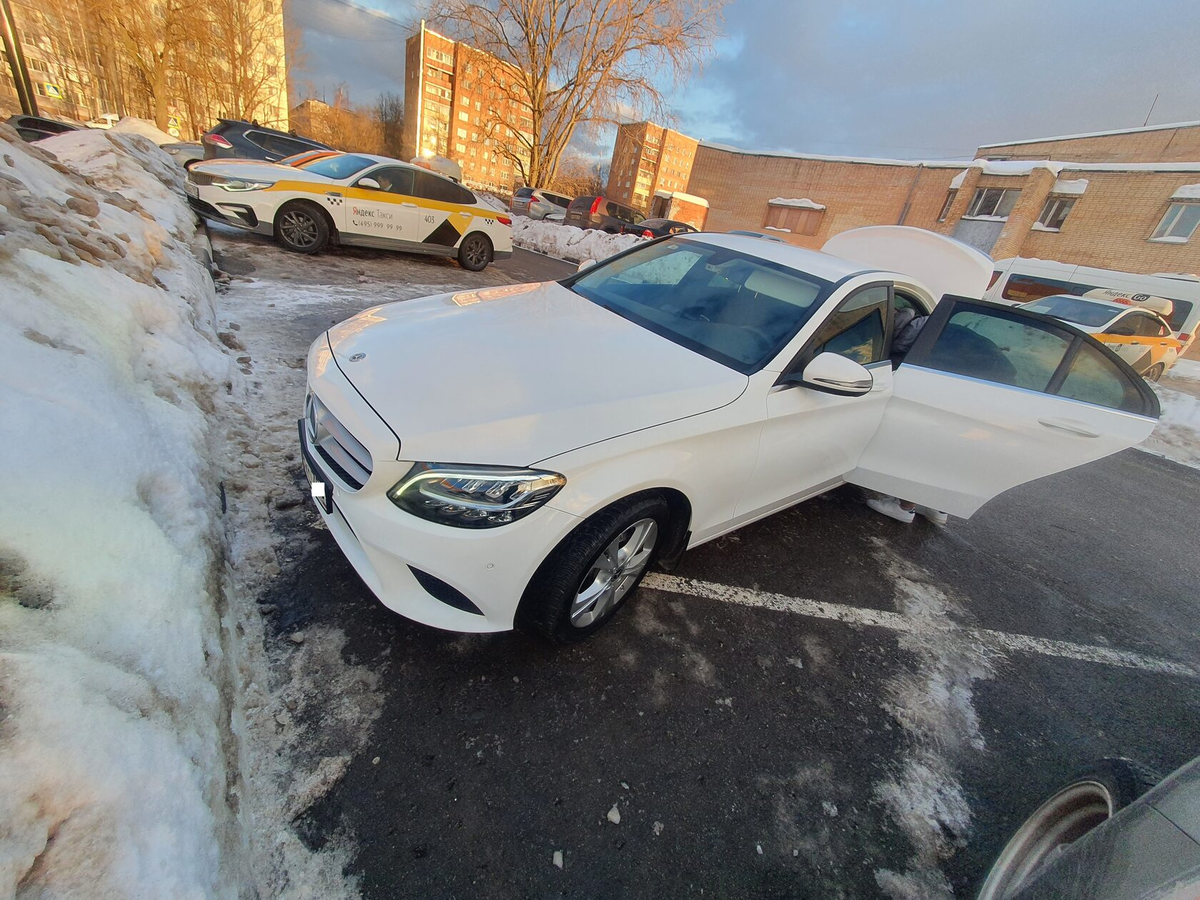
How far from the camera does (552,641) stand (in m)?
2.04

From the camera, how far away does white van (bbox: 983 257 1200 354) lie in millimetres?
11414

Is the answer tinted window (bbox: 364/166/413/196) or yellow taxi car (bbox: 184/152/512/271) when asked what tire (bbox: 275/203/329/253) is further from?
tinted window (bbox: 364/166/413/196)

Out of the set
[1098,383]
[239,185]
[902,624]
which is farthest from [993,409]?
[239,185]

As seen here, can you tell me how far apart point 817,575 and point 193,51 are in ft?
124

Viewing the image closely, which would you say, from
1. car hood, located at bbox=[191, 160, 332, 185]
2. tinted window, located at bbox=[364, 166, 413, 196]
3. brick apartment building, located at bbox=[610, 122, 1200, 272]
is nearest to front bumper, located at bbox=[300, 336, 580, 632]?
car hood, located at bbox=[191, 160, 332, 185]

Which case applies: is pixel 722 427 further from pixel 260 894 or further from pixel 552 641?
pixel 260 894

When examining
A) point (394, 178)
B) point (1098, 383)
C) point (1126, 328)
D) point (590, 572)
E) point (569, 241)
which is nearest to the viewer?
point (590, 572)

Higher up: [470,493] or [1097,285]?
[1097,285]

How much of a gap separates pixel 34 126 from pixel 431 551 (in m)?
19.9

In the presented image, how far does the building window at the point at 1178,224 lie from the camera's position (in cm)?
1938

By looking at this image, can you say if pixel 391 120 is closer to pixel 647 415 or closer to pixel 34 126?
pixel 34 126

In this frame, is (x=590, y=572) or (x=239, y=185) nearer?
(x=590, y=572)

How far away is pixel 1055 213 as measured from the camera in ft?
77.0

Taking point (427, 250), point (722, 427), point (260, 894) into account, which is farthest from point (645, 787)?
point (427, 250)
